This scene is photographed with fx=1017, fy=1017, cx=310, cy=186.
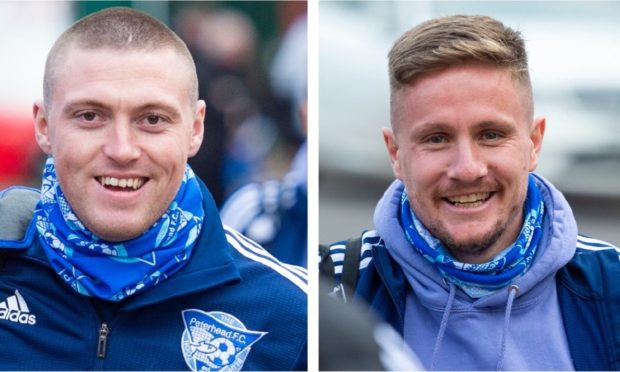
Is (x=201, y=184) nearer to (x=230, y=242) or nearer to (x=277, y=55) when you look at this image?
(x=230, y=242)

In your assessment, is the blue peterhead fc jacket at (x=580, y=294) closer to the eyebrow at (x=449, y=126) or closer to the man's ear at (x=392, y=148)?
the man's ear at (x=392, y=148)

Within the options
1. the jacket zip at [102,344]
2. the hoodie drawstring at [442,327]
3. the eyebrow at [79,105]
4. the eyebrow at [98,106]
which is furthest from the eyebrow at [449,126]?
the jacket zip at [102,344]

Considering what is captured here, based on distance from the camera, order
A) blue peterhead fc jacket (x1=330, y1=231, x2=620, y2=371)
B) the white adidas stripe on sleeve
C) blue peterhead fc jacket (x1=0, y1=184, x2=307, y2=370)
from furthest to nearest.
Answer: the white adidas stripe on sleeve, blue peterhead fc jacket (x1=0, y1=184, x2=307, y2=370), blue peterhead fc jacket (x1=330, y1=231, x2=620, y2=371)

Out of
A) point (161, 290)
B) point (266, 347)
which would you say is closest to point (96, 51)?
point (161, 290)

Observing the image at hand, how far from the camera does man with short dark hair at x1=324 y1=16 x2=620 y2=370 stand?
2.16m

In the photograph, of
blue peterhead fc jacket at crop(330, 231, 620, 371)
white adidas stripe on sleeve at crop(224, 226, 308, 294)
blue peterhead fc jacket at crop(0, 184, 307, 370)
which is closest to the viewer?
blue peterhead fc jacket at crop(330, 231, 620, 371)

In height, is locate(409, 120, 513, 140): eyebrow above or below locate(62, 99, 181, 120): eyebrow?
below

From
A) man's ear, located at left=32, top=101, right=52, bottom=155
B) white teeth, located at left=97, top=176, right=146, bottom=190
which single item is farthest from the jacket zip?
man's ear, located at left=32, top=101, right=52, bottom=155

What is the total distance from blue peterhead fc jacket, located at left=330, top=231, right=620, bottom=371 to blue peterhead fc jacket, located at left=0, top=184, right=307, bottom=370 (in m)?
0.19

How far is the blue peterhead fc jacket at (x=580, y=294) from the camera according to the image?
2.09 metres

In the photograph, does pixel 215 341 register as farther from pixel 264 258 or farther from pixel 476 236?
pixel 476 236

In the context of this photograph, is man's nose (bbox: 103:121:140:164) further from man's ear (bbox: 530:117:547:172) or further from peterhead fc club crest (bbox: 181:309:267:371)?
man's ear (bbox: 530:117:547:172)

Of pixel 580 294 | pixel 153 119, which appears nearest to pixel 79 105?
pixel 153 119

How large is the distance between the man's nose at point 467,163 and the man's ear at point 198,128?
0.59 meters
